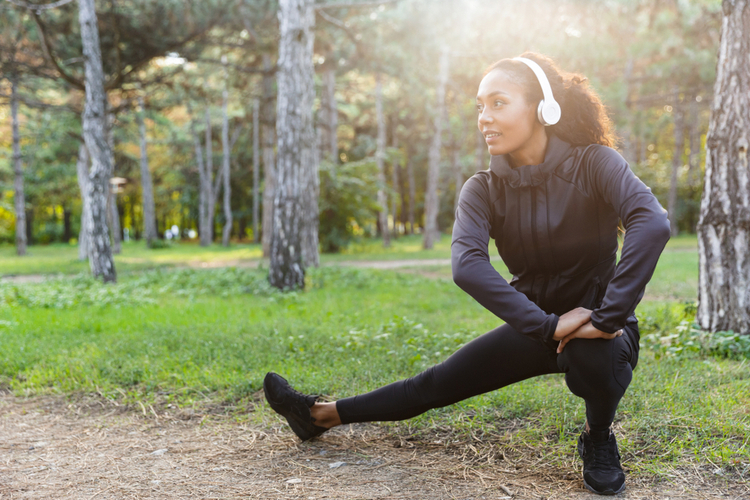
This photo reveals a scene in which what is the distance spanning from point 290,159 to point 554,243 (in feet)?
24.5

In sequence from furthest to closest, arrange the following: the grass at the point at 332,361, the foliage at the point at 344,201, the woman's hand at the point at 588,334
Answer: the foliage at the point at 344,201
the grass at the point at 332,361
the woman's hand at the point at 588,334

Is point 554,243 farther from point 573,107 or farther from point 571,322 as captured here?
point 573,107

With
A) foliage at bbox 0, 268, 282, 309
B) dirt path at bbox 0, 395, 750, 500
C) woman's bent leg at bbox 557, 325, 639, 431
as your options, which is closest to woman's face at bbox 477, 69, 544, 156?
woman's bent leg at bbox 557, 325, 639, 431

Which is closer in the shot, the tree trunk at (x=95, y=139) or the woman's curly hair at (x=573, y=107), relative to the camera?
the woman's curly hair at (x=573, y=107)

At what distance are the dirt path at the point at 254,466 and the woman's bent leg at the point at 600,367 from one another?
49 cm

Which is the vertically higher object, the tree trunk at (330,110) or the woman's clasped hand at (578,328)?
the tree trunk at (330,110)

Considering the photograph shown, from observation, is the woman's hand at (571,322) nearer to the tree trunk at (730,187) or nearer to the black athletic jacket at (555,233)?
the black athletic jacket at (555,233)

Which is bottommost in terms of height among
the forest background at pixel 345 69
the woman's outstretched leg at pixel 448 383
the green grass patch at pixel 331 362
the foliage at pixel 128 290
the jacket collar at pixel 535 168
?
the green grass patch at pixel 331 362

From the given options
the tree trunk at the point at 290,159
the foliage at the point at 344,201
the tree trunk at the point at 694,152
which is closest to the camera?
the tree trunk at the point at 290,159

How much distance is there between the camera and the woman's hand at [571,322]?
2.21 meters

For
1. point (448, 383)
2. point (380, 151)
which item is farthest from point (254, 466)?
point (380, 151)

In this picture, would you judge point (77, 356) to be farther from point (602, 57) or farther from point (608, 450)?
point (602, 57)

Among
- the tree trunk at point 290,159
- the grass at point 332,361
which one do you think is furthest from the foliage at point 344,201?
the grass at point 332,361

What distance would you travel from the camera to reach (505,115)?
245 centimetres
